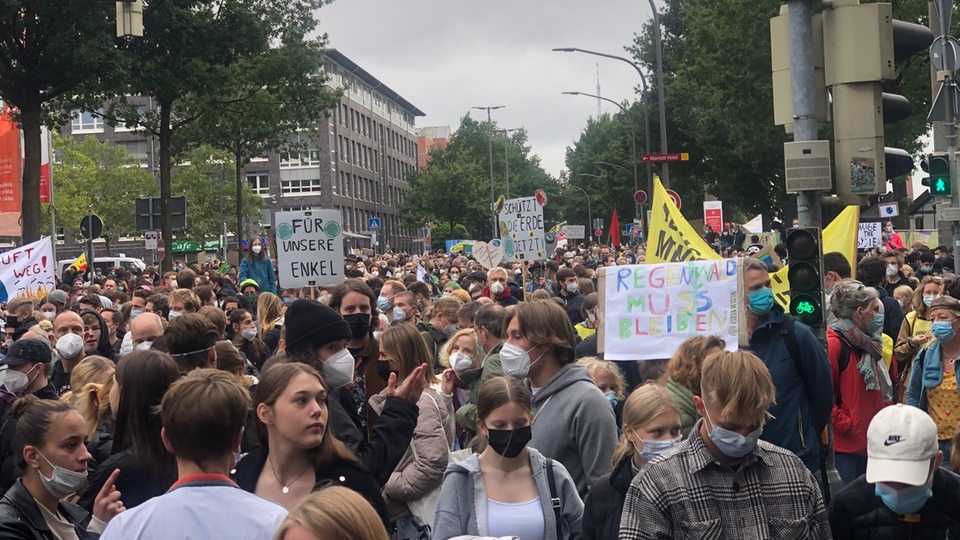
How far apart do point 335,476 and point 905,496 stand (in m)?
1.99

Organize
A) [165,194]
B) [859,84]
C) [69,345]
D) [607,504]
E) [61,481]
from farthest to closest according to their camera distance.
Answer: [165,194], [69,345], [859,84], [61,481], [607,504]

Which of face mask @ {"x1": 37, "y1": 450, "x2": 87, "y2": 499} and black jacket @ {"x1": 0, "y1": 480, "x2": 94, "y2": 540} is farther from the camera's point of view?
face mask @ {"x1": 37, "y1": 450, "x2": 87, "y2": 499}

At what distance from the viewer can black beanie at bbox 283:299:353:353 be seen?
6062 millimetres

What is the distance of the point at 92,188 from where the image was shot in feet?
270

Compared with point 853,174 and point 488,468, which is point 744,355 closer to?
point 488,468

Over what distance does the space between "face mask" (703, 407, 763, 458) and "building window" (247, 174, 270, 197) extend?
10174 cm

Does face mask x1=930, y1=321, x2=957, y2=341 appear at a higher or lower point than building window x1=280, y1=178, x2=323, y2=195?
lower

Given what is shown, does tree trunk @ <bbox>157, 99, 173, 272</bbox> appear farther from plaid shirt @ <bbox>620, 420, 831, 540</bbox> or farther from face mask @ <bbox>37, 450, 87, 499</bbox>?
plaid shirt @ <bbox>620, 420, 831, 540</bbox>

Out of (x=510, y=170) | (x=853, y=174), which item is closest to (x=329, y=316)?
(x=853, y=174)

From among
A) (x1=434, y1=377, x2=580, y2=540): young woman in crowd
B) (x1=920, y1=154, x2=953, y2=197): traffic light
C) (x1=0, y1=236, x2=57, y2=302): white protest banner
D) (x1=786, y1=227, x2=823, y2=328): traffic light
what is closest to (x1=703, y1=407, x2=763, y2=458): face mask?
(x1=434, y1=377, x2=580, y2=540): young woman in crowd

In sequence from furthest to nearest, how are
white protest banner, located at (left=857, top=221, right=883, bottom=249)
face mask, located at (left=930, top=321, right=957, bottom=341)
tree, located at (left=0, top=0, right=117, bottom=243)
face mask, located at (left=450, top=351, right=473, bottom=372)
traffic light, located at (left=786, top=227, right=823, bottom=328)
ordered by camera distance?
1. tree, located at (left=0, top=0, right=117, bottom=243)
2. white protest banner, located at (left=857, top=221, right=883, bottom=249)
3. face mask, located at (left=930, top=321, right=957, bottom=341)
4. face mask, located at (left=450, top=351, right=473, bottom=372)
5. traffic light, located at (left=786, top=227, right=823, bottom=328)

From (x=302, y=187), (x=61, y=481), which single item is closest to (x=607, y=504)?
(x=61, y=481)

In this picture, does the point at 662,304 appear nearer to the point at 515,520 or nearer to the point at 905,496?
the point at 515,520

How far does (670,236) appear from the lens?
11.3m
